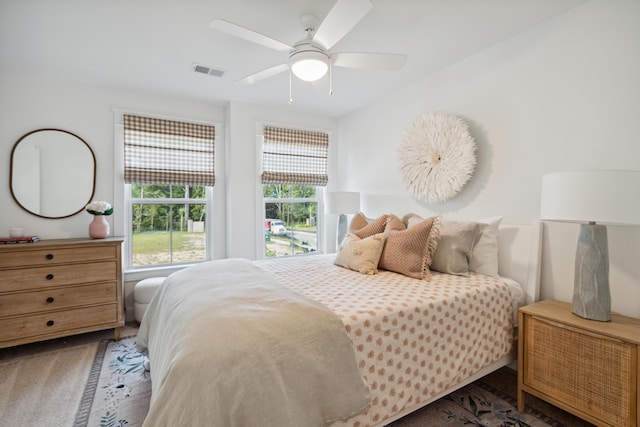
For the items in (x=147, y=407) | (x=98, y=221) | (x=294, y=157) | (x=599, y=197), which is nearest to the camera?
(x=599, y=197)

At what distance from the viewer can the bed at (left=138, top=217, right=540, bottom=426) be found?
103cm

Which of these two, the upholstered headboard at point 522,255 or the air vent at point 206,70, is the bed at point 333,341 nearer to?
the upholstered headboard at point 522,255

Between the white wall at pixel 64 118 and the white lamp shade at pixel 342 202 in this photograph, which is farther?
the white lamp shade at pixel 342 202

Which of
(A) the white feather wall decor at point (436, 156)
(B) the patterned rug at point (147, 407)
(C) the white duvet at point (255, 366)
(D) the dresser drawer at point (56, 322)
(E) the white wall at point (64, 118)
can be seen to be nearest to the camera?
(C) the white duvet at point (255, 366)

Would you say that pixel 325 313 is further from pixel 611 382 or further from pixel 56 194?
pixel 56 194

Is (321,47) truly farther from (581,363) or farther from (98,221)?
(98,221)

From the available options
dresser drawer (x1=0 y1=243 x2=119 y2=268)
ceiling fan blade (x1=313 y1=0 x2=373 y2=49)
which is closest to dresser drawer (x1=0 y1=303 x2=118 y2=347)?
dresser drawer (x1=0 y1=243 x2=119 y2=268)

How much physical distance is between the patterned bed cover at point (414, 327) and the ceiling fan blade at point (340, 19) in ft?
4.87

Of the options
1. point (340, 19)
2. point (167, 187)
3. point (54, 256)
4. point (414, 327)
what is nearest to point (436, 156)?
point (340, 19)

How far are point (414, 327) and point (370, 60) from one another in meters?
1.65

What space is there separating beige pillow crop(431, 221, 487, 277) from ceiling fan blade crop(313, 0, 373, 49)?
5.13 ft

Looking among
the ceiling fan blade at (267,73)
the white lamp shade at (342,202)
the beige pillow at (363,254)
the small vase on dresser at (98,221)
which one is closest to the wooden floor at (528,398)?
the beige pillow at (363,254)

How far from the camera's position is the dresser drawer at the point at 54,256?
239 cm

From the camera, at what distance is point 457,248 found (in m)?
2.18
